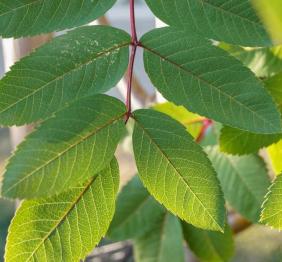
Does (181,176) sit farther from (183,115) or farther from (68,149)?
(183,115)

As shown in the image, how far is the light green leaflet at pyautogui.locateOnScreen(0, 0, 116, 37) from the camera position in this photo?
1.47ft

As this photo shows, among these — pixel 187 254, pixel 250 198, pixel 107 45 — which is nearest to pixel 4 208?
pixel 187 254

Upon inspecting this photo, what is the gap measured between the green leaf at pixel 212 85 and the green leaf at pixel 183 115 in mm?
256

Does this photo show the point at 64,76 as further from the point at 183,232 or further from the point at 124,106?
the point at 183,232

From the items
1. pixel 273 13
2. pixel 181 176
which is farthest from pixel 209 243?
pixel 273 13

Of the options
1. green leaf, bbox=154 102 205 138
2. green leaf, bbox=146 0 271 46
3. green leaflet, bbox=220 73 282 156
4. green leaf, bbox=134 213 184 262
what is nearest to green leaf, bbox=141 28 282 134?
green leaf, bbox=146 0 271 46

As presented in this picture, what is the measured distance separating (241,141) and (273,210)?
17 cm

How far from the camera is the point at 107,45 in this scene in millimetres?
475

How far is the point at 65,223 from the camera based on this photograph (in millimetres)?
424

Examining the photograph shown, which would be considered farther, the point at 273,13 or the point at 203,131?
the point at 203,131

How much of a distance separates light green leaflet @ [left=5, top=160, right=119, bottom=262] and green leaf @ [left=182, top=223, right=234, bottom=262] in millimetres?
374

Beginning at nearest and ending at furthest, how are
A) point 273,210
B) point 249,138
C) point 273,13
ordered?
1. point 273,13
2. point 273,210
3. point 249,138

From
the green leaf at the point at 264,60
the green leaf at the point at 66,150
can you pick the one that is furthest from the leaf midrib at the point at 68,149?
the green leaf at the point at 264,60

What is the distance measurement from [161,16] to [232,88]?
0.29 feet
